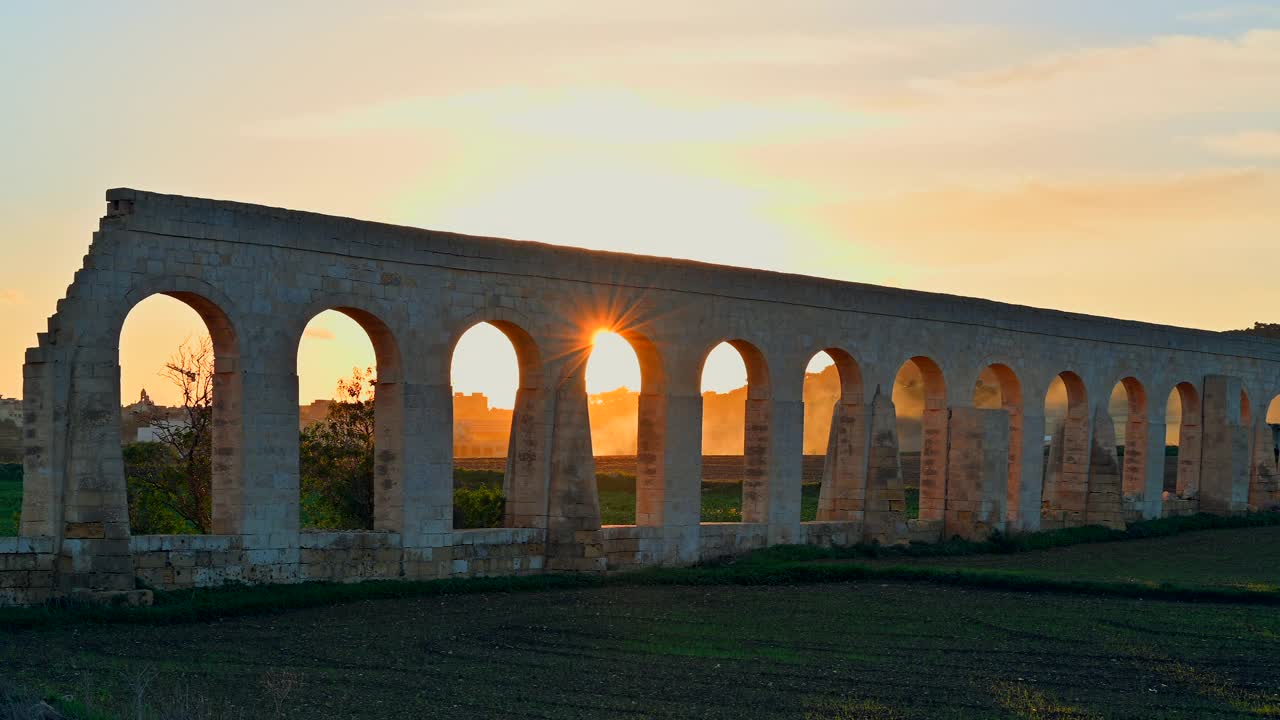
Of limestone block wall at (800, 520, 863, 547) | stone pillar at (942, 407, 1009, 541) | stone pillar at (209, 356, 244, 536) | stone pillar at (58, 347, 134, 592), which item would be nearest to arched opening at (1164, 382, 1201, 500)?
stone pillar at (942, 407, 1009, 541)

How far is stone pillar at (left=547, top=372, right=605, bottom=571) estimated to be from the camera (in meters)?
22.0

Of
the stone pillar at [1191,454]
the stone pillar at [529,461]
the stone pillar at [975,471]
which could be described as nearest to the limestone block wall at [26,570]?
the stone pillar at [529,461]

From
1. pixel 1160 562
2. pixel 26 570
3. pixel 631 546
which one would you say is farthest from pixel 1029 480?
pixel 26 570

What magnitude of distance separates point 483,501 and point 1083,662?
10.3 metres

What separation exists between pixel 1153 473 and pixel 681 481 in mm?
14812

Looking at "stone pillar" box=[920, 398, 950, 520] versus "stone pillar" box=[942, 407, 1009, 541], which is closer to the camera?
"stone pillar" box=[942, 407, 1009, 541]

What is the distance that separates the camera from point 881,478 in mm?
27031

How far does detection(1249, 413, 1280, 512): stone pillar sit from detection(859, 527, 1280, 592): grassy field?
17.1 feet

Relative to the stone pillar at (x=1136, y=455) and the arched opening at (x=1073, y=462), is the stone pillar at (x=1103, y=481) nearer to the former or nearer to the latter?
the arched opening at (x=1073, y=462)

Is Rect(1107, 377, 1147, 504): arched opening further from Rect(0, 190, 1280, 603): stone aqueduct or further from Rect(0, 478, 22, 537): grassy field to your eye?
Rect(0, 478, 22, 537): grassy field

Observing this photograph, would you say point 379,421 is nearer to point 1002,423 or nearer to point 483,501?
point 483,501

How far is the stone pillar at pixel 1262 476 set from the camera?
3794 cm

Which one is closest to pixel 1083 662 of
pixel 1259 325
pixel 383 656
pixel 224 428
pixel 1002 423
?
pixel 383 656

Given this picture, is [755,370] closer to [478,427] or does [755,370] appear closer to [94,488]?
[94,488]
